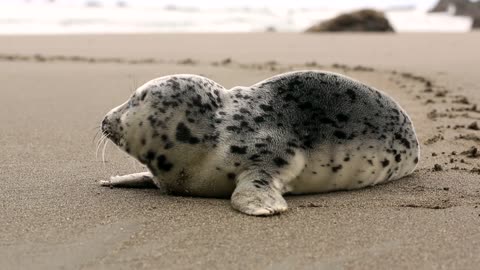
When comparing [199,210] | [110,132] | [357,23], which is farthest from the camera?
[357,23]

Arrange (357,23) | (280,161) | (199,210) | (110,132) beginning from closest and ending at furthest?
(199,210)
(280,161)
(110,132)
(357,23)

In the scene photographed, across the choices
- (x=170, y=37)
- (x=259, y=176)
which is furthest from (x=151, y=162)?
(x=170, y=37)

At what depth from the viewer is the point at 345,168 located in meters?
3.19

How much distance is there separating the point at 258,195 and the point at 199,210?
0.25m

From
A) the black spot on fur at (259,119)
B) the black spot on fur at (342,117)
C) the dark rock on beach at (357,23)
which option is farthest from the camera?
the dark rock on beach at (357,23)

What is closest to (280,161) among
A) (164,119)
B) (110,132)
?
(164,119)

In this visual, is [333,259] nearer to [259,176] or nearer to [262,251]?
[262,251]

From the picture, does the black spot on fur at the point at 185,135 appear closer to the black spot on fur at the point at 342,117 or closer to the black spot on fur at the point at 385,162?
the black spot on fur at the point at 342,117

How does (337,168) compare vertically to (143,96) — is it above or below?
below

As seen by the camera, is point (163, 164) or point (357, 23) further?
point (357, 23)

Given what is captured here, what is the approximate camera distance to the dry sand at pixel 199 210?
227 centimetres

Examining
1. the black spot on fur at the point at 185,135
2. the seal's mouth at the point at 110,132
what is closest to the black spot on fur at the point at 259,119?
the black spot on fur at the point at 185,135

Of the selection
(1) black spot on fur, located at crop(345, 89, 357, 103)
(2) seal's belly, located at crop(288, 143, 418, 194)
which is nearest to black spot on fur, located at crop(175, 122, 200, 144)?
(2) seal's belly, located at crop(288, 143, 418, 194)

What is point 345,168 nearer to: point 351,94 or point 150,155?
point 351,94
